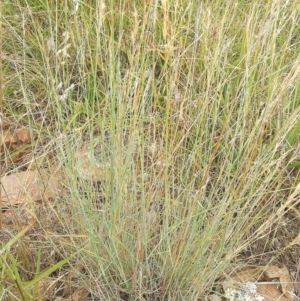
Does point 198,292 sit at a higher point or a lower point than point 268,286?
higher

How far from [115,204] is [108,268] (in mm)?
204

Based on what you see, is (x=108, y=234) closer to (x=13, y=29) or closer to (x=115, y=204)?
(x=115, y=204)

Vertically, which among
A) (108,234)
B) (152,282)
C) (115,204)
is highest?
(115,204)

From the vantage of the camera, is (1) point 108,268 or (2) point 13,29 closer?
(1) point 108,268

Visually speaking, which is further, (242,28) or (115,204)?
(242,28)

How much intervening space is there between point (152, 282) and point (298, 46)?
3.45ft

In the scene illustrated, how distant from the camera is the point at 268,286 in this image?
161 cm

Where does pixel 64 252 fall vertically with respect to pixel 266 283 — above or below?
above

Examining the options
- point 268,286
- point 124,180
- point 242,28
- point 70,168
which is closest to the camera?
point 124,180

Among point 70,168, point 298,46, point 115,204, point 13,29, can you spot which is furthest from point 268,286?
point 13,29

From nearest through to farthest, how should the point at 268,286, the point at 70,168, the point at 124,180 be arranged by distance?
the point at 124,180 < the point at 70,168 < the point at 268,286

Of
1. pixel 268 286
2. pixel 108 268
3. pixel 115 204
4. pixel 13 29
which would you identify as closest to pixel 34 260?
pixel 108 268

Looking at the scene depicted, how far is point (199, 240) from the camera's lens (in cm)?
142

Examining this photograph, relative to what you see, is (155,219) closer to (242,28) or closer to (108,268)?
(108,268)
